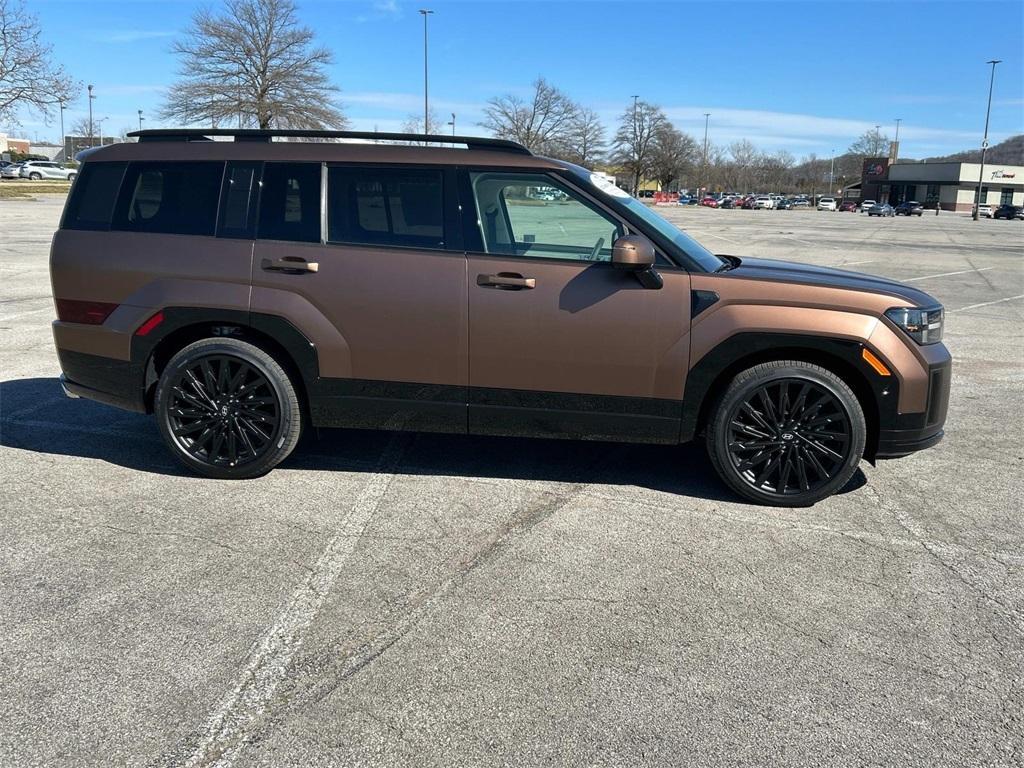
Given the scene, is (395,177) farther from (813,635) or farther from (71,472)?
(813,635)

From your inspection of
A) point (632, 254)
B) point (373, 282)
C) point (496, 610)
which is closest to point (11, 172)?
point (373, 282)

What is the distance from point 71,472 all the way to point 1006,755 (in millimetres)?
4859

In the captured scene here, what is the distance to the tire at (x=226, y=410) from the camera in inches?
190

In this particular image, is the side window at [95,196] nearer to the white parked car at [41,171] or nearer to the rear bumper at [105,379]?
the rear bumper at [105,379]

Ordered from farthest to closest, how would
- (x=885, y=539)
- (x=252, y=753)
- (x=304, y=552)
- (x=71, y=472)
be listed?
(x=71, y=472), (x=885, y=539), (x=304, y=552), (x=252, y=753)

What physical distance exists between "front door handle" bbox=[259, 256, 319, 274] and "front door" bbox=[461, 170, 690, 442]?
2.97ft

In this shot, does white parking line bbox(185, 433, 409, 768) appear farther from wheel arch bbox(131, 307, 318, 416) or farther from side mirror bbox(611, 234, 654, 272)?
side mirror bbox(611, 234, 654, 272)

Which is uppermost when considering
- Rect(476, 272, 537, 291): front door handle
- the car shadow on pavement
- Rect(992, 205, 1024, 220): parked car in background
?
Rect(992, 205, 1024, 220): parked car in background

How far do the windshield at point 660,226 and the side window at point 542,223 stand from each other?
17cm

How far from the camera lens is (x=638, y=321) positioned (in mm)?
4484

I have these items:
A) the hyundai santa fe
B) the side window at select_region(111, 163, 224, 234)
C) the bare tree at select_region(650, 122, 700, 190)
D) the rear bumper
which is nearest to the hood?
the hyundai santa fe

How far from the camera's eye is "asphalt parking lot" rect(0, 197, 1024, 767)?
268 centimetres

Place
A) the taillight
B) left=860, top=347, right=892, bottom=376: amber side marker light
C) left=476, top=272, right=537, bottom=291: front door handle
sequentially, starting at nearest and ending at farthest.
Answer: left=860, top=347, right=892, bottom=376: amber side marker light → left=476, top=272, right=537, bottom=291: front door handle → the taillight

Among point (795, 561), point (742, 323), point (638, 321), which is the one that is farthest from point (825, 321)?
point (795, 561)
